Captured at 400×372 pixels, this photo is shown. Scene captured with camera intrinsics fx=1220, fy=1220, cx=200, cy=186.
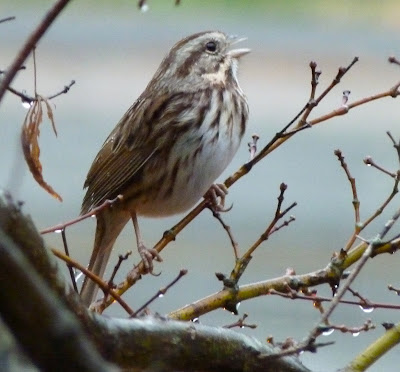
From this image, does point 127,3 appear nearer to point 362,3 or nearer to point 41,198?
point 362,3

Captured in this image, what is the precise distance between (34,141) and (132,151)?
170cm

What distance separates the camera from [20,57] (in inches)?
53.7

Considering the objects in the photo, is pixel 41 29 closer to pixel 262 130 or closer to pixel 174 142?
pixel 174 142

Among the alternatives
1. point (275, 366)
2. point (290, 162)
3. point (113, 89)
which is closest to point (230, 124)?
point (275, 366)

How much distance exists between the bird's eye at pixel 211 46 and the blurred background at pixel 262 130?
243 cm

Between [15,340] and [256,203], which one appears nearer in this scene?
[15,340]

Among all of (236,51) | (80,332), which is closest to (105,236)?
(236,51)

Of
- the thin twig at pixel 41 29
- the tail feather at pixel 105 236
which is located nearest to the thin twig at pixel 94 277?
the thin twig at pixel 41 29

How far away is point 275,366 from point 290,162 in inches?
259

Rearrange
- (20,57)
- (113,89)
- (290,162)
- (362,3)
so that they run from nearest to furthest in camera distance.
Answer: (20,57) < (290,162) < (113,89) < (362,3)

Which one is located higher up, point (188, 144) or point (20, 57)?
point (20, 57)

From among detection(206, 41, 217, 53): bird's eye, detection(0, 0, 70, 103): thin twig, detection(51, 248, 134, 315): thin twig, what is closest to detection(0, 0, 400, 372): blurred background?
detection(206, 41, 217, 53): bird's eye

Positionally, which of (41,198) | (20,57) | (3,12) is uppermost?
(3,12)

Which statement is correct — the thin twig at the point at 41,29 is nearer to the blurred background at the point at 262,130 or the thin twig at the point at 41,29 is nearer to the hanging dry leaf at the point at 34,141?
the hanging dry leaf at the point at 34,141
